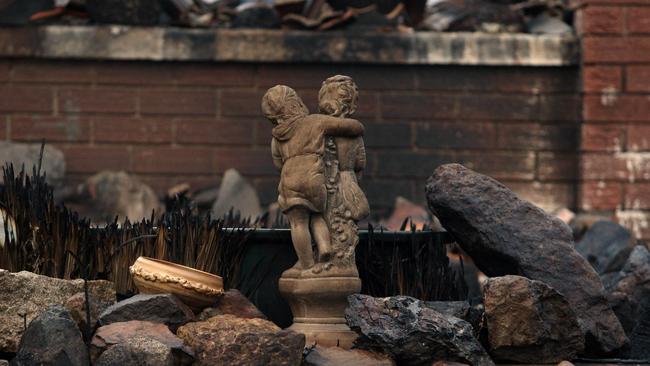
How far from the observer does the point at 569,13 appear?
12.9 metres

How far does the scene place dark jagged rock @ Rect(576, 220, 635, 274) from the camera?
395 inches

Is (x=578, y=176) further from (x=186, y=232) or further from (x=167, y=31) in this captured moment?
(x=186, y=232)

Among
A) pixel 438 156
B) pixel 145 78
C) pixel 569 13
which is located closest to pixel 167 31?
pixel 145 78

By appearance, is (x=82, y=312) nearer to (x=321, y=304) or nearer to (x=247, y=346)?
(x=247, y=346)

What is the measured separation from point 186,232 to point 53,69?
5.67 m

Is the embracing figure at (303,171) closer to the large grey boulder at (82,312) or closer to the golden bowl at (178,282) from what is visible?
the golden bowl at (178,282)

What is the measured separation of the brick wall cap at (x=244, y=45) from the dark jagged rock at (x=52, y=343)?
21.5 ft

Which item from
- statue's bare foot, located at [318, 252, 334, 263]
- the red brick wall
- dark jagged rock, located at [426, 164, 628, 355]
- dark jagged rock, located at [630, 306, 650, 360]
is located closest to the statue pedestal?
statue's bare foot, located at [318, 252, 334, 263]

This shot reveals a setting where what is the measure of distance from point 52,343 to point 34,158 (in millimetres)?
6222

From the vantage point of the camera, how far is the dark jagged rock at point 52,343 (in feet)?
19.4

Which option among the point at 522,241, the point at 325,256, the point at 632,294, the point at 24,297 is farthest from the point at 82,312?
the point at 632,294

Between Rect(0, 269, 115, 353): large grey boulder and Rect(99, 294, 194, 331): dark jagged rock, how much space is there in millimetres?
170

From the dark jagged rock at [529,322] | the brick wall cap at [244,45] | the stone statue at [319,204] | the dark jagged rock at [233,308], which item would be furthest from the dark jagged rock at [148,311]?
the brick wall cap at [244,45]

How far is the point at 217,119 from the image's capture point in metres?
12.4
